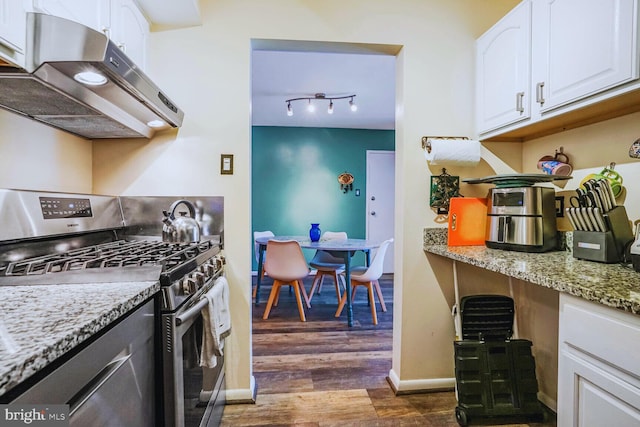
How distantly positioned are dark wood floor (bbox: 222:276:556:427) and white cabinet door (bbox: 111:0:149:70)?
73.6 inches

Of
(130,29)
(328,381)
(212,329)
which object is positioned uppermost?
(130,29)

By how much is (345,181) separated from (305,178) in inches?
24.7

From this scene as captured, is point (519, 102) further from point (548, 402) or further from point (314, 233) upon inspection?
point (314, 233)

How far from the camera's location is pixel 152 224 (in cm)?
180

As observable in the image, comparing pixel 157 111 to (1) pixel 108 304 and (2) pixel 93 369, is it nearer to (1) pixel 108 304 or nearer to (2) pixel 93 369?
(1) pixel 108 304

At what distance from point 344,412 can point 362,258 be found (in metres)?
3.64

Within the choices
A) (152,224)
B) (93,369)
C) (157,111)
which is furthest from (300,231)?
(93,369)

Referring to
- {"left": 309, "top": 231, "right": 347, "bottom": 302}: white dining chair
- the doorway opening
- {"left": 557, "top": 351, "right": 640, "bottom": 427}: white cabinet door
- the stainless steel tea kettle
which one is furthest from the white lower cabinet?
the doorway opening

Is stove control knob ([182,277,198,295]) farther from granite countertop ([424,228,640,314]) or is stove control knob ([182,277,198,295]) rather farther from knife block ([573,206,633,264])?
knife block ([573,206,633,264])

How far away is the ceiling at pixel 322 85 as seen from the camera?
282 centimetres

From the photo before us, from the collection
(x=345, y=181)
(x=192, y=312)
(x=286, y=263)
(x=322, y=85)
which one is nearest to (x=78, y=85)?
(x=192, y=312)

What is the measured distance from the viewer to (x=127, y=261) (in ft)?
3.63

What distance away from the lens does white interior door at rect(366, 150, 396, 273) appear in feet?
17.1

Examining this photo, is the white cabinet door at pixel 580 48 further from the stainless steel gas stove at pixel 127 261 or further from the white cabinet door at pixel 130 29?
the white cabinet door at pixel 130 29
